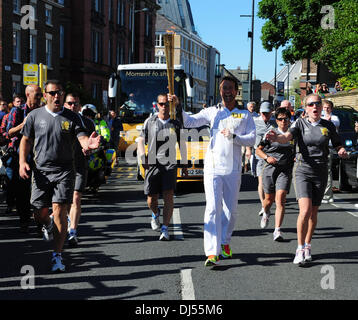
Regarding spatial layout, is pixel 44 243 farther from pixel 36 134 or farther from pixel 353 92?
pixel 353 92

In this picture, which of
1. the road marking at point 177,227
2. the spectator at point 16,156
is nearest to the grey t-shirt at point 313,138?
the road marking at point 177,227

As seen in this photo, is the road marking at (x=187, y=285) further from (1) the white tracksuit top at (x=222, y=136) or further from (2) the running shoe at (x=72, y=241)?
(2) the running shoe at (x=72, y=241)

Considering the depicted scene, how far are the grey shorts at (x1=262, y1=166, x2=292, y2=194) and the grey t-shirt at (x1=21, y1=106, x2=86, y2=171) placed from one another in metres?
3.40

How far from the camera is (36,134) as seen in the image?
6777 millimetres

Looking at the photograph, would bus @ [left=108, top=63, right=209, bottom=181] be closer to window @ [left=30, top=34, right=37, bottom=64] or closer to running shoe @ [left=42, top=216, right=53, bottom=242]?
window @ [left=30, top=34, right=37, bottom=64]

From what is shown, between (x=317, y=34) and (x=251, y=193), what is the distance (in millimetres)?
31936

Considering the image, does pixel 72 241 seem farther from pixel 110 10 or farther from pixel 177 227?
pixel 110 10

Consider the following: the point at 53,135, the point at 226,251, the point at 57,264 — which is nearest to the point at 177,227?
the point at 226,251

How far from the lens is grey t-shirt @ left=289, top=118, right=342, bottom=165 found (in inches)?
285

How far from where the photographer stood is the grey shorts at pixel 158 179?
8.84 metres

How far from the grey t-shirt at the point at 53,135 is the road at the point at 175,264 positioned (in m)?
1.18

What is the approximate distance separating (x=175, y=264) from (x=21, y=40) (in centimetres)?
2934

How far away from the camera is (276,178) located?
363 inches
